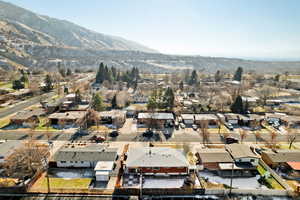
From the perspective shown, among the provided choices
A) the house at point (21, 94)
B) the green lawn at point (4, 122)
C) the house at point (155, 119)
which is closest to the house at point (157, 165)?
the house at point (155, 119)

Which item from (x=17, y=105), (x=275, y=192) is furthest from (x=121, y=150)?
(x=17, y=105)

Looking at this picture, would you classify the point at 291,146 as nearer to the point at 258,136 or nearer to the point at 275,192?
the point at 258,136

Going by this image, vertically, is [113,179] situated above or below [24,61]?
below

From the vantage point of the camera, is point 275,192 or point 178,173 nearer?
point 275,192

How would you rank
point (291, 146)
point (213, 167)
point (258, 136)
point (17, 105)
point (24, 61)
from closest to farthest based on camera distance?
point (213, 167) → point (291, 146) → point (258, 136) → point (17, 105) → point (24, 61)

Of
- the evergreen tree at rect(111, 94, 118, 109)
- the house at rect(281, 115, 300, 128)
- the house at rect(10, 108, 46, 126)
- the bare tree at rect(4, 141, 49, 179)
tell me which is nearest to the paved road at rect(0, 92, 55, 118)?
the house at rect(10, 108, 46, 126)

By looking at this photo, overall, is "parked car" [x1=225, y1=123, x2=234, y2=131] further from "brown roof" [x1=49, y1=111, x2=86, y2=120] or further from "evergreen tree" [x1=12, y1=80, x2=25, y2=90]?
"evergreen tree" [x1=12, y1=80, x2=25, y2=90]

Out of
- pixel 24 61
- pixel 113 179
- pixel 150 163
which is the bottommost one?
pixel 113 179

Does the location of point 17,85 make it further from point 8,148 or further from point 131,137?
point 131,137
